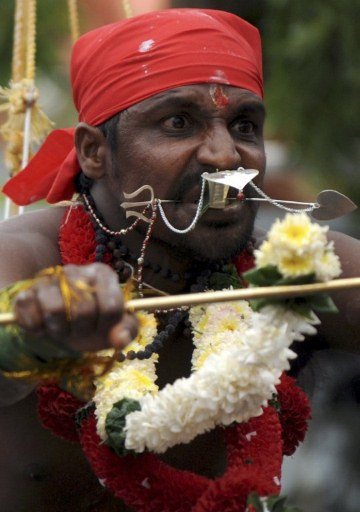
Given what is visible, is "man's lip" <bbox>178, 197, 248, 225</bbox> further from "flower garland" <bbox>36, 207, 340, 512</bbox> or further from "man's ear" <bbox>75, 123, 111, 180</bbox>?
"man's ear" <bbox>75, 123, 111, 180</bbox>

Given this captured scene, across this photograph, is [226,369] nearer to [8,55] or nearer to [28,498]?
[28,498]

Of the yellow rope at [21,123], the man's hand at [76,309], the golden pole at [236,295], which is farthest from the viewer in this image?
the yellow rope at [21,123]

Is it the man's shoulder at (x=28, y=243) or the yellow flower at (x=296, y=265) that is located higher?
the yellow flower at (x=296, y=265)

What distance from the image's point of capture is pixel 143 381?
3352 millimetres

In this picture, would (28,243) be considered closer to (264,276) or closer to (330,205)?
(330,205)

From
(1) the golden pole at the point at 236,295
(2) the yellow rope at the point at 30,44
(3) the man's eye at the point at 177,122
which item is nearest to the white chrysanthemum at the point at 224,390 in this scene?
(1) the golden pole at the point at 236,295

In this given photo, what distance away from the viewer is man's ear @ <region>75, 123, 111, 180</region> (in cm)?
373

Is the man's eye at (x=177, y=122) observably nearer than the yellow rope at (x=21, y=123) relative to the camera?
Yes

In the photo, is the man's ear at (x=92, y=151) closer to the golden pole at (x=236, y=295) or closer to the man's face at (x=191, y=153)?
the man's face at (x=191, y=153)

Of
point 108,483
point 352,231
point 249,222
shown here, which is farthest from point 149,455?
point 352,231

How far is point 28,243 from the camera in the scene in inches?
138

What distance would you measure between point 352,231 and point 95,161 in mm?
2714

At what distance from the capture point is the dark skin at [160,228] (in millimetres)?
3469

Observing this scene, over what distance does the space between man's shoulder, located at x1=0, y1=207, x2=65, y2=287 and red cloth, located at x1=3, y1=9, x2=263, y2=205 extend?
12cm
